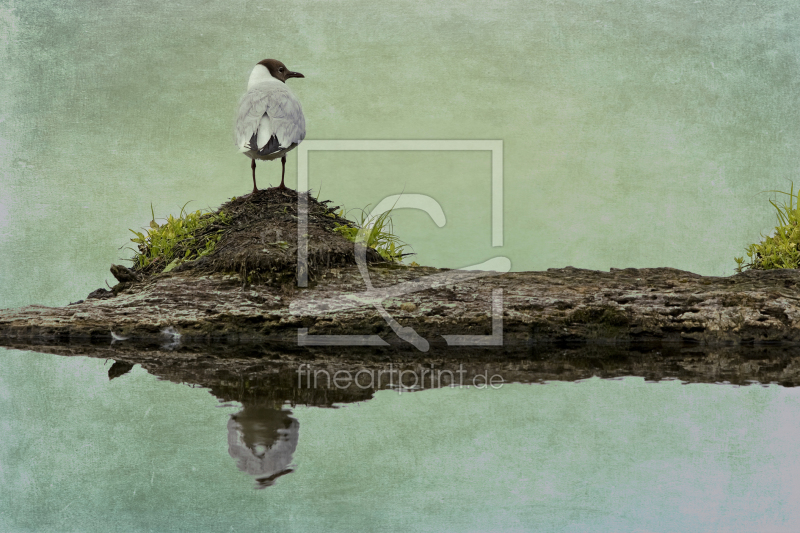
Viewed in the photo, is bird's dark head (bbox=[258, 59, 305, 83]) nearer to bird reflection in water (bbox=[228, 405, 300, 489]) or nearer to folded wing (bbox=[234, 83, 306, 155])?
folded wing (bbox=[234, 83, 306, 155])

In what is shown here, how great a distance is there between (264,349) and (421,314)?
3.78ft

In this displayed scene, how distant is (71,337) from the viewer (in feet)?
17.0

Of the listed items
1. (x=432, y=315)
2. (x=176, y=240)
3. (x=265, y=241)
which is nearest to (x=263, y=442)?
(x=432, y=315)

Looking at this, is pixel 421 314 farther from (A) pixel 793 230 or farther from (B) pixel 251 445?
(A) pixel 793 230

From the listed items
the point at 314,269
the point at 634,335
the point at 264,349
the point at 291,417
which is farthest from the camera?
the point at 314,269

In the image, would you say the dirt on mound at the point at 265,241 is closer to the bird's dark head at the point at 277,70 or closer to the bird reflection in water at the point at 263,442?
the bird's dark head at the point at 277,70

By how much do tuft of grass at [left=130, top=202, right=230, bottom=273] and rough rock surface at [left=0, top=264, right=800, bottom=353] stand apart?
82cm

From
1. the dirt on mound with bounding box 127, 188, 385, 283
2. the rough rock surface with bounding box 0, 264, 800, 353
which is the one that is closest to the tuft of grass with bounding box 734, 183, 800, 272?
the rough rock surface with bounding box 0, 264, 800, 353

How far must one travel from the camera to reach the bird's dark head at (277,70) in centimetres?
675

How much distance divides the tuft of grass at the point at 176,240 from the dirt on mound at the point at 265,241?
0.01 m

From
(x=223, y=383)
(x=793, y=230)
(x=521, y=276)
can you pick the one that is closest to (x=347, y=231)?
(x=521, y=276)

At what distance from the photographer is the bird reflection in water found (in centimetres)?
245

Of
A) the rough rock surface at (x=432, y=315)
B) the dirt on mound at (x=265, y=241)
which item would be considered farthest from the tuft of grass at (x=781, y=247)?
the dirt on mound at (x=265, y=241)

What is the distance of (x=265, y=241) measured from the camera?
19.2ft
